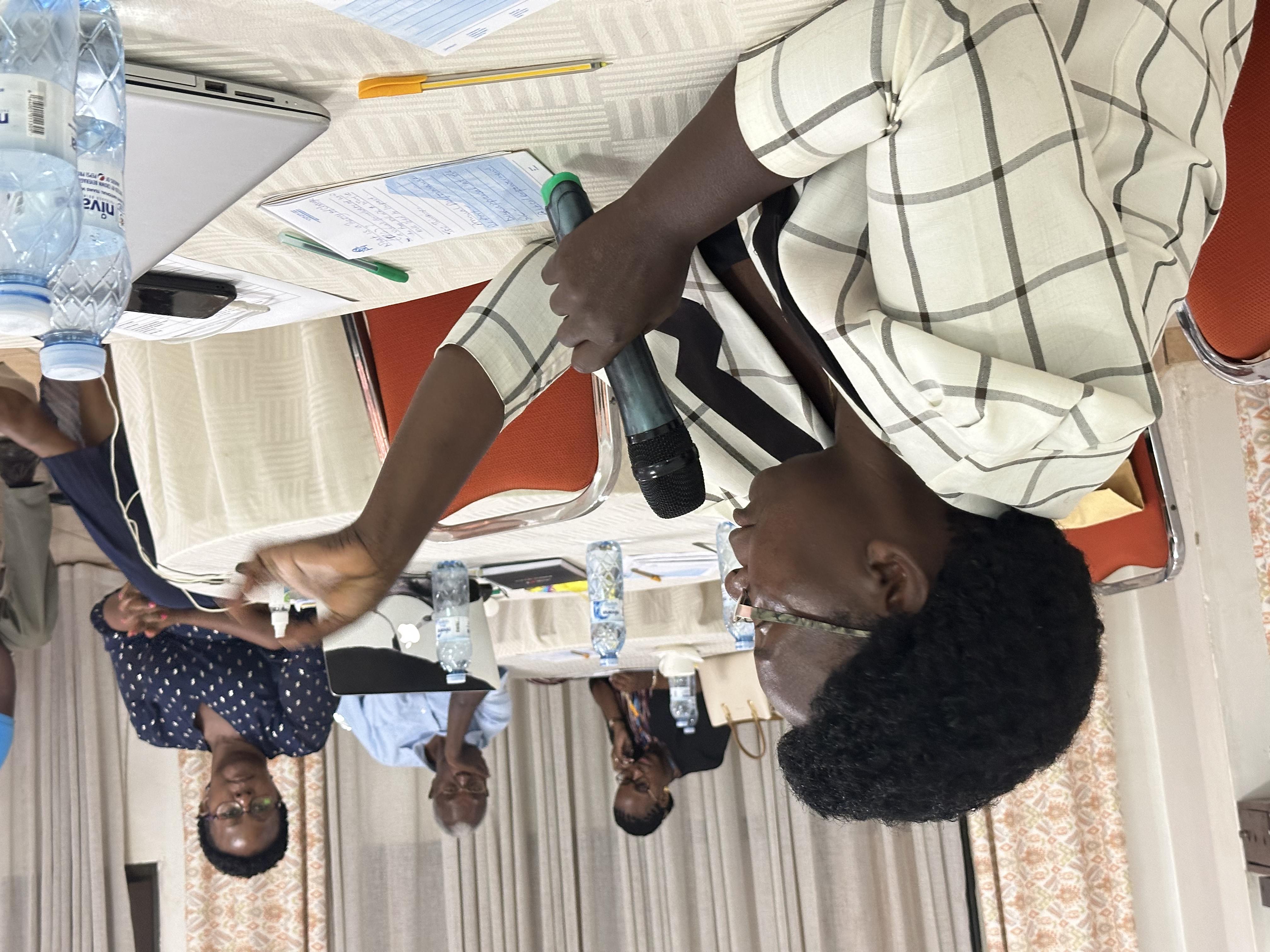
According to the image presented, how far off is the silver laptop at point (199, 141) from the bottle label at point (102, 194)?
70 mm

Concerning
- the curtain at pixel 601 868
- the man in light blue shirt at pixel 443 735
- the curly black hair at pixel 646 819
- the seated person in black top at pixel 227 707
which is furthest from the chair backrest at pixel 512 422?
the curtain at pixel 601 868

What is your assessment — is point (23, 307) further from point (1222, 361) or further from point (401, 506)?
point (1222, 361)

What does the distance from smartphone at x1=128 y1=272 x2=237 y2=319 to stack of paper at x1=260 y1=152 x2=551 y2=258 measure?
20 cm

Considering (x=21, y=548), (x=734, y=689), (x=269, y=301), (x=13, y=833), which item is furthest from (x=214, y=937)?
(x=269, y=301)

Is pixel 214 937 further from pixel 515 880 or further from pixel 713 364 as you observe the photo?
pixel 713 364

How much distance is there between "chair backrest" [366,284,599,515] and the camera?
1533 millimetres

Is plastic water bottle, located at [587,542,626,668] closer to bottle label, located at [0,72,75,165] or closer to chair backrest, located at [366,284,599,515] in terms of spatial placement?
chair backrest, located at [366,284,599,515]

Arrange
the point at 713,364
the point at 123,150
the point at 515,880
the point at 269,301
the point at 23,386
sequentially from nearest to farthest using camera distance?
the point at 123,150
the point at 713,364
the point at 269,301
the point at 23,386
the point at 515,880

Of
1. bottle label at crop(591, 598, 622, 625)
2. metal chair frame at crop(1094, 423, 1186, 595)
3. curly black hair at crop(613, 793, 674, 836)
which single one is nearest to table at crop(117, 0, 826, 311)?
metal chair frame at crop(1094, 423, 1186, 595)

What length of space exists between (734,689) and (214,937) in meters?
2.50

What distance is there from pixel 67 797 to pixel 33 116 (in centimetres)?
453

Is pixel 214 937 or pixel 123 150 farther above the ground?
pixel 123 150

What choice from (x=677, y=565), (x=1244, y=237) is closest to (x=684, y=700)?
(x=677, y=565)

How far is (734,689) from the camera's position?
3.77 metres
